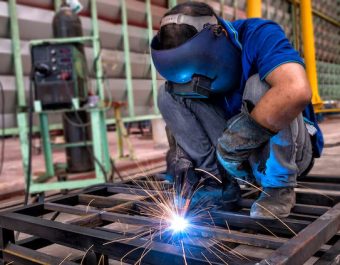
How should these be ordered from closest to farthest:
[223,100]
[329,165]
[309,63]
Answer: [223,100], [329,165], [309,63]

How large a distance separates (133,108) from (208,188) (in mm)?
2722

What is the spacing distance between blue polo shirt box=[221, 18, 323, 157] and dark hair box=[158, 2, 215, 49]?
0.32ft

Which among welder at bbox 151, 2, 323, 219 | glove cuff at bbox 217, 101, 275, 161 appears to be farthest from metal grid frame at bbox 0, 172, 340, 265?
glove cuff at bbox 217, 101, 275, 161

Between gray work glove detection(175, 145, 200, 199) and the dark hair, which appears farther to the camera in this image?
gray work glove detection(175, 145, 200, 199)

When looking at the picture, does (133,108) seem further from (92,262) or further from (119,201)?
(92,262)

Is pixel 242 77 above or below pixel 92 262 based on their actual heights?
above

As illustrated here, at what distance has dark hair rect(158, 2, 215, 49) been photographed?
1209 millimetres

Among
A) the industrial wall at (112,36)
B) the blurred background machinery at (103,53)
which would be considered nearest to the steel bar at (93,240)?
the blurred background machinery at (103,53)

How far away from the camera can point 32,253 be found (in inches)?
49.2

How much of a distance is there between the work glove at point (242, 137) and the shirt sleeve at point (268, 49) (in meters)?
0.13

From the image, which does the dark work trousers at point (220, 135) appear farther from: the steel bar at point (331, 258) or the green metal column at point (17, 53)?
the green metal column at point (17, 53)

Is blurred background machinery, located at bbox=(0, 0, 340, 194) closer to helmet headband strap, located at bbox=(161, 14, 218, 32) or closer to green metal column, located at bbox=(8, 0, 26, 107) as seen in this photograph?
green metal column, located at bbox=(8, 0, 26, 107)

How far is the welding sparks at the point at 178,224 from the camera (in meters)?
1.25

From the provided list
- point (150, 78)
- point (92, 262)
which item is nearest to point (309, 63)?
point (150, 78)
